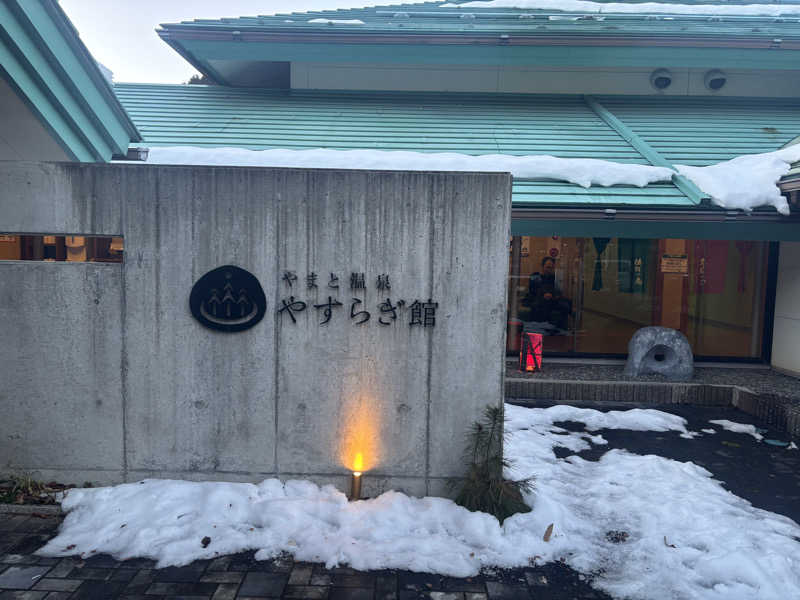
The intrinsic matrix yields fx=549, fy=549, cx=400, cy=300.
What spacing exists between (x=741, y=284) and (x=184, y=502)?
1153 cm

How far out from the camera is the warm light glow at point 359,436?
5457mm

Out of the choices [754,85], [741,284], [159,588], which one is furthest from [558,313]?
[159,588]

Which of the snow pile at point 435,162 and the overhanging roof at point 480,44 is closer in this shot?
the snow pile at point 435,162

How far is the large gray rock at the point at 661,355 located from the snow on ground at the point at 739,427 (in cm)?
162

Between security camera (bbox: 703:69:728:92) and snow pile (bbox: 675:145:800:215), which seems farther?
security camera (bbox: 703:69:728:92)

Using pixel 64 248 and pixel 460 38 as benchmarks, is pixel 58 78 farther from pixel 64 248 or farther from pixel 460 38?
pixel 460 38

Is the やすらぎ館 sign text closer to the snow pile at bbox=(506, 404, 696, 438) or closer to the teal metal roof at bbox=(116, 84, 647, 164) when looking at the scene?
the snow pile at bbox=(506, 404, 696, 438)

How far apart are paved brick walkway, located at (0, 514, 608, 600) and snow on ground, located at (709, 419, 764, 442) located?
513 cm

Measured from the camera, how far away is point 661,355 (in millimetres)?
10492

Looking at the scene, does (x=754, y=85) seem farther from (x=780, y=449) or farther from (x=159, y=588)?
(x=159, y=588)

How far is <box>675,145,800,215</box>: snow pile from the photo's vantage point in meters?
8.34

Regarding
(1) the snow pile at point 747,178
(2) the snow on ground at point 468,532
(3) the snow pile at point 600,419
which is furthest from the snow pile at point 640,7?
(2) the snow on ground at point 468,532

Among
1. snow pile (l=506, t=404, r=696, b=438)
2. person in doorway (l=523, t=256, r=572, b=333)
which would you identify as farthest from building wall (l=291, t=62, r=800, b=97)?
snow pile (l=506, t=404, r=696, b=438)

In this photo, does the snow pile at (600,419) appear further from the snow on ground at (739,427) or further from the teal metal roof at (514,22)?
the teal metal roof at (514,22)
